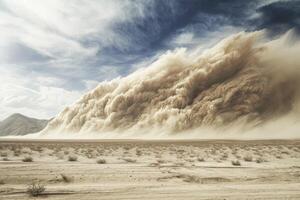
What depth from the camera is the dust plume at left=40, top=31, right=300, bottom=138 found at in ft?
270

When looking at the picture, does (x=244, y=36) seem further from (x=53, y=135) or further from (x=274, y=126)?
(x=53, y=135)

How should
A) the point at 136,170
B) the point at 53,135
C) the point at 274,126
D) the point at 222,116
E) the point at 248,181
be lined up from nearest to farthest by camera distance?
the point at 248,181 → the point at 136,170 → the point at 274,126 → the point at 222,116 → the point at 53,135

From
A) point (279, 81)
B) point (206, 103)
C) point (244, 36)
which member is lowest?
→ point (206, 103)

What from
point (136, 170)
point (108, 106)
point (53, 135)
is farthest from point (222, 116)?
point (136, 170)

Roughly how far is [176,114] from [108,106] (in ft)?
80.7

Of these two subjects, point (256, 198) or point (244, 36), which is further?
point (244, 36)

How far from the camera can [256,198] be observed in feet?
27.6

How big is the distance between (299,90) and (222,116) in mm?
19929

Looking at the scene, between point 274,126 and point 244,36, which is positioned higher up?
point 244,36

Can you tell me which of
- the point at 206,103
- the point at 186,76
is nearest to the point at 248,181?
the point at 206,103

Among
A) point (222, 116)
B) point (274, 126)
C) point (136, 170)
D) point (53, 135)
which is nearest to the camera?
point (136, 170)

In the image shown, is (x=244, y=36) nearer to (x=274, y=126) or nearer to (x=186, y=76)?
(x=186, y=76)

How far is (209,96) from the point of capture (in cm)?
9069

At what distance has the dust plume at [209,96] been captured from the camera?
82.2 metres
